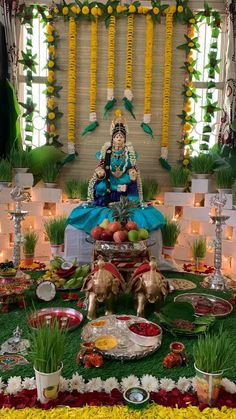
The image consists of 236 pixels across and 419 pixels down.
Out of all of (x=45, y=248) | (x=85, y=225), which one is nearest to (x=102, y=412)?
(x=85, y=225)

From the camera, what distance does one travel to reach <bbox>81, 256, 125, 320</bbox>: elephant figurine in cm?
301

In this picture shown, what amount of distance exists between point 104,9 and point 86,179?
8.06 ft

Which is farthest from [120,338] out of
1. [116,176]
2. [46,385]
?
[116,176]

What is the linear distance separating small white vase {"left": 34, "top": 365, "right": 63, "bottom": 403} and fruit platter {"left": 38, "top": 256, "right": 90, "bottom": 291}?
1818 millimetres

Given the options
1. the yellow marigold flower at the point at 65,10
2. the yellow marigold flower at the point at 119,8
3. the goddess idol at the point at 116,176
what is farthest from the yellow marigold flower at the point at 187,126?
the yellow marigold flower at the point at 65,10

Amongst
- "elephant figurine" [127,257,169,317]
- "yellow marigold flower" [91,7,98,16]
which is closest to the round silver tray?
"elephant figurine" [127,257,169,317]

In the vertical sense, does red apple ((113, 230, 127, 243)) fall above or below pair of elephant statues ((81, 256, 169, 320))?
above

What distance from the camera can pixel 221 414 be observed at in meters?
1.87

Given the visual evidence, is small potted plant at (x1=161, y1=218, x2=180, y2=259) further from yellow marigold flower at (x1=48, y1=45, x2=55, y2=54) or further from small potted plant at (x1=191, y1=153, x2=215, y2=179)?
yellow marigold flower at (x1=48, y1=45, x2=55, y2=54)

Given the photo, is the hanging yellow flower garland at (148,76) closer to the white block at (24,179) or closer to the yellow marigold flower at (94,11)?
the yellow marigold flower at (94,11)

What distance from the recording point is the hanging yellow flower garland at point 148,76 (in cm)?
552

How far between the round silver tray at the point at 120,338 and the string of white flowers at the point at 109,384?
0.23 meters

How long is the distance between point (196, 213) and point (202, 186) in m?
0.37

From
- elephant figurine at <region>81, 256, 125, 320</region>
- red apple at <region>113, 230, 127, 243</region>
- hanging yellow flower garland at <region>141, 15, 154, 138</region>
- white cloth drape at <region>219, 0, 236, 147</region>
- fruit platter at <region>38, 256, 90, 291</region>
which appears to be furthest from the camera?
hanging yellow flower garland at <region>141, 15, 154, 138</region>
